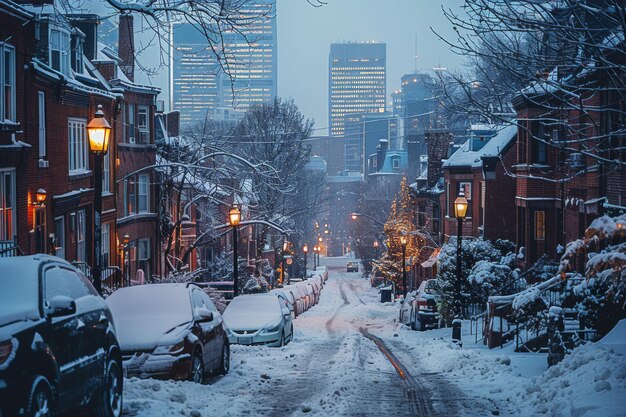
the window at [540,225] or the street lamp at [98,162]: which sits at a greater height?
the street lamp at [98,162]

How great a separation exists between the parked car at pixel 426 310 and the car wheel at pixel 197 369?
63.0 feet

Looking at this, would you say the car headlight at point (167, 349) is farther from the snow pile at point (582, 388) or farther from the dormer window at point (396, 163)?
the dormer window at point (396, 163)

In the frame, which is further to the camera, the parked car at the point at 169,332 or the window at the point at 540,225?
the window at the point at 540,225

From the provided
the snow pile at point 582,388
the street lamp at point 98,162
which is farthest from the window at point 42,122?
the snow pile at point 582,388

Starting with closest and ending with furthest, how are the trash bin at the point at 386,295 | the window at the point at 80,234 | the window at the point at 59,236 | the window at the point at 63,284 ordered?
the window at the point at 63,284, the window at the point at 59,236, the window at the point at 80,234, the trash bin at the point at 386,295

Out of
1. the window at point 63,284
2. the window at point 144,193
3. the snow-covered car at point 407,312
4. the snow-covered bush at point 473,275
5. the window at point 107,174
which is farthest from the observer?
the window at point 144,193

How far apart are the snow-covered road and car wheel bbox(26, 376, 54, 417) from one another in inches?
101

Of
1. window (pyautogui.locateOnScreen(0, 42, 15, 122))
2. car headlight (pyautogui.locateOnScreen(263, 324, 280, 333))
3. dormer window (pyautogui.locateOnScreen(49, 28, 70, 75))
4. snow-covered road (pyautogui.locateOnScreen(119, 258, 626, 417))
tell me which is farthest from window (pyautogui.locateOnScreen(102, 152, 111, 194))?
snow-covered road (pyautogui.locateOnScreen(119, 258, 626, 417))

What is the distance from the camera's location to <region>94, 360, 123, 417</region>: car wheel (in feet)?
31.5

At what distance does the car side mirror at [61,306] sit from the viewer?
834cm

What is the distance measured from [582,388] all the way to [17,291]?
291 inches

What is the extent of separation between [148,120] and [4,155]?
809 inches

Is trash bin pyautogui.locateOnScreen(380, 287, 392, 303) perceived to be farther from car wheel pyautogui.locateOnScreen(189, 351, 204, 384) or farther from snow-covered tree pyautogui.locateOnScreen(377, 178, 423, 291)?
car wheel pyautogui.locateOnScreen(189, 351, 204, 384)

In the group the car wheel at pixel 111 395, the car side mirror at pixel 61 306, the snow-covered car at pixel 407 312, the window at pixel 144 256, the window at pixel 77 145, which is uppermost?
the window at pixel 77 145
